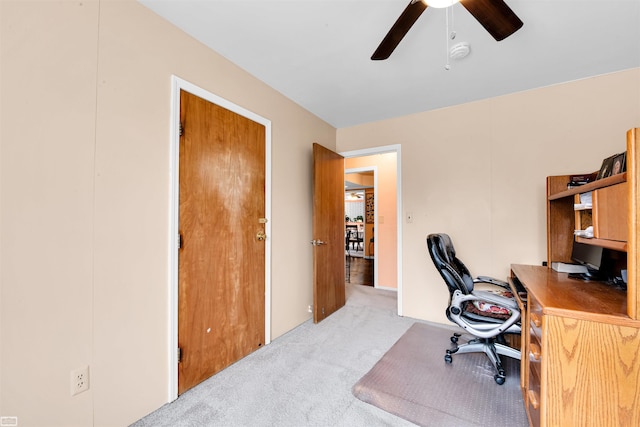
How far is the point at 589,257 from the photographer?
1868 millimetres

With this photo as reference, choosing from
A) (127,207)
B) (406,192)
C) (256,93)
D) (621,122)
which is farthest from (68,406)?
(621,122)

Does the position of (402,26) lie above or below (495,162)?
above

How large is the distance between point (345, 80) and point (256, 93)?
0.84 metres

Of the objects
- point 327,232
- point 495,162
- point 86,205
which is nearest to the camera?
point 86,205

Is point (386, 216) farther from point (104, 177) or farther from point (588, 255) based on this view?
point (104, 177)

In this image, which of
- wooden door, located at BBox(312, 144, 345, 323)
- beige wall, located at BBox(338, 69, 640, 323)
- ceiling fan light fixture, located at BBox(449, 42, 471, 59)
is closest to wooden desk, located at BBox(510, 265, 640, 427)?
beige wall, located at BBox(338, 69, 640, 323)

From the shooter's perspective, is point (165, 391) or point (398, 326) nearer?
point (165, 391)

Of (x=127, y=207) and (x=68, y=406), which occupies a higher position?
(x=127, y=207)

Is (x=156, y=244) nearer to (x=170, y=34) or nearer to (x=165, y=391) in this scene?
(x=165, y=391)

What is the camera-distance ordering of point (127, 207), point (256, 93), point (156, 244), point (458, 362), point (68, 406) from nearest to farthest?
point (68, 406), point (127, 207), point (156, 244), point (458, 362), point (256, 93)

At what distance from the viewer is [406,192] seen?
10.6 ft

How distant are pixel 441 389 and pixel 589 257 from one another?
1.40 metres

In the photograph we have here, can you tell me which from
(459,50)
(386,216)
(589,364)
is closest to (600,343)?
(589,364)

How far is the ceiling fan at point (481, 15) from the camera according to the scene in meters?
1.21
